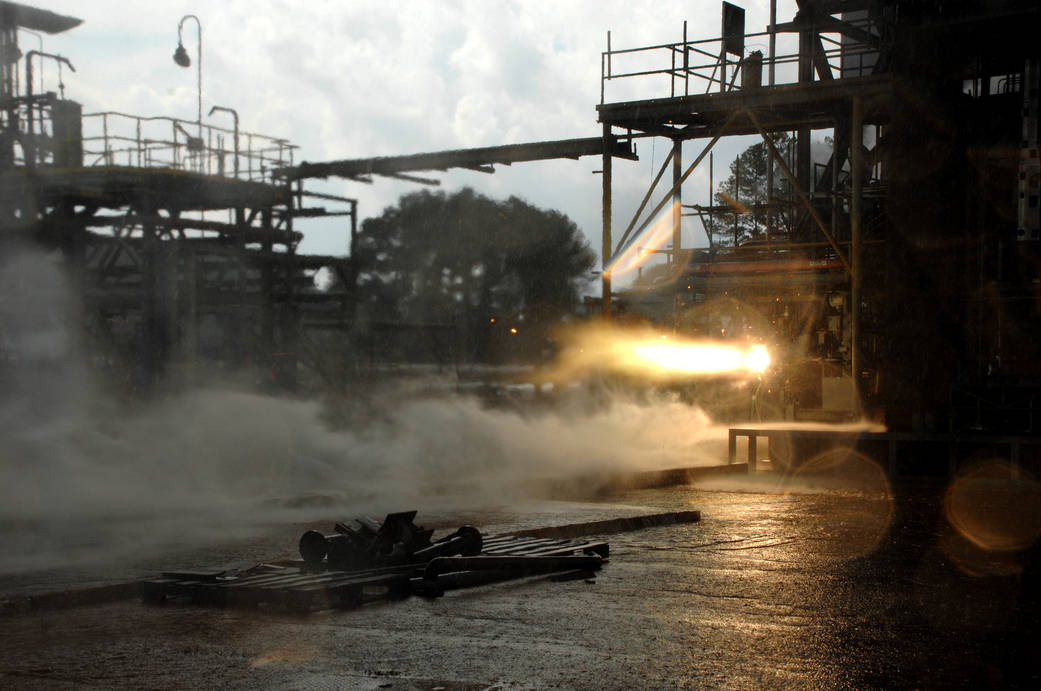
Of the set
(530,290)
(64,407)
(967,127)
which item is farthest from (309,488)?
(530,290)

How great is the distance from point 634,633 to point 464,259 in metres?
55.2

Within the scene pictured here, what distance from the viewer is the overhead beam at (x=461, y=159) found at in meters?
26.5

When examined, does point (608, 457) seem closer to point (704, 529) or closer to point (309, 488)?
point (309, 488)

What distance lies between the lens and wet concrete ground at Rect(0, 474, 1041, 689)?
7117 millimetres

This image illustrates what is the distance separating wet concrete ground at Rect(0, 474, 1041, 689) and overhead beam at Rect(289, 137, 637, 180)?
15.7m

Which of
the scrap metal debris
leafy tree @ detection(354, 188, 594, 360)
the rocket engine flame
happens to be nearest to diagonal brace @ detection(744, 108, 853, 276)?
the rocket engine flame

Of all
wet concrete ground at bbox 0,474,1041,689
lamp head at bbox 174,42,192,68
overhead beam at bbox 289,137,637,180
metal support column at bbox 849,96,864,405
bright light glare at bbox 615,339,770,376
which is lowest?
wet concrete ground at bbox 0,474,1041,689

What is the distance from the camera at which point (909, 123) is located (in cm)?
2222

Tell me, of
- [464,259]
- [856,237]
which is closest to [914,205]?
[856,237]

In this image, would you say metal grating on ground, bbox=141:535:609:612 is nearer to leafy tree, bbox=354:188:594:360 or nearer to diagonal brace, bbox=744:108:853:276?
diagonal brace, bbox=744:108:853:276

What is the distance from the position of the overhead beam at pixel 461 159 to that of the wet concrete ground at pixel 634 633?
15.7 m

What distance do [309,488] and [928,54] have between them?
15.0 m

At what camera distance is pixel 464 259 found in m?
63.0

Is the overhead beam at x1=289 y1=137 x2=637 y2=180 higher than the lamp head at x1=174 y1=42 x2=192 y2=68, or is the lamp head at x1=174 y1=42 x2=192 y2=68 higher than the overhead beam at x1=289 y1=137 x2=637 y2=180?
the lamp head at x1=174 y1=42 x2=192 y2=68
